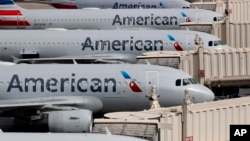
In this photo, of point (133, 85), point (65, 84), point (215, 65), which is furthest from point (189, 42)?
point (65, 84)

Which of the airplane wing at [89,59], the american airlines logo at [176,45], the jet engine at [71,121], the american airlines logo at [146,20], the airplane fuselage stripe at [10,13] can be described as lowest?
the jet engine at [71,121]

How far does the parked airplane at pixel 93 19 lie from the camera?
5375 cm

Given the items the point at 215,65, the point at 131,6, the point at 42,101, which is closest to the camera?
the point at 42,101

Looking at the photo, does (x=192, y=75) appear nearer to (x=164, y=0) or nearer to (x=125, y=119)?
(x=125, y=119)

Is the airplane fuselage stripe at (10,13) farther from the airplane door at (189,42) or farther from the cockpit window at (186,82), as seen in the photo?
the cockpit window at (186,82)

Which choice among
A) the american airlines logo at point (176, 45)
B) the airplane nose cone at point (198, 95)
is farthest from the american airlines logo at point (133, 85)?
the american airlines logo at point (176, 45)

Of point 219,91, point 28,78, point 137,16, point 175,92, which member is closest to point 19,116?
point 28,78

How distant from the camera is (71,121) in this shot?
29891 millimetres

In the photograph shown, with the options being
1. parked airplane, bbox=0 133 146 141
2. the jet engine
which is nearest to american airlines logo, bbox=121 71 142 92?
the jet engine

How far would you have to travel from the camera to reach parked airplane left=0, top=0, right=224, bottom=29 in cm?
5375

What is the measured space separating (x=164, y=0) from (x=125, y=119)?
41.0 metres

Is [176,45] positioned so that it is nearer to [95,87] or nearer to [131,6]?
[95,87]

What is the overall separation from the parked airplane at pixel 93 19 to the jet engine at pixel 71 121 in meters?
23.5

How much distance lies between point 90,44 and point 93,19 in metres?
8.82
